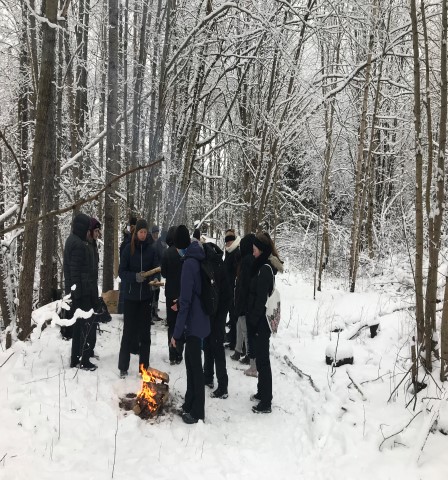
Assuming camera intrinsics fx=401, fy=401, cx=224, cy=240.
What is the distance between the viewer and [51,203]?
7.13 m

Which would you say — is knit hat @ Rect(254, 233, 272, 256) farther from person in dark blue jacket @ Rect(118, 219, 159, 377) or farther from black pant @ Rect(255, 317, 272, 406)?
person in dark blue jacket @ Rect(118, 219, 159, 377)

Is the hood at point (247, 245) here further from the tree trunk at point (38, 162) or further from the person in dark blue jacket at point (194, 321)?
the tree trunk at point (38, 162)

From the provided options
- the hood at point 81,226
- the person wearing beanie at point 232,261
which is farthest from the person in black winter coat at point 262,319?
the hood at point 81,226

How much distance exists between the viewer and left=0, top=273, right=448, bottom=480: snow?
3.69 m

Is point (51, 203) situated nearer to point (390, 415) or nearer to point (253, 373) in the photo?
point (253, 373)

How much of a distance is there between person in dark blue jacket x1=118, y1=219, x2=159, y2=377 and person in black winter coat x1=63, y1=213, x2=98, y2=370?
1.43 feet

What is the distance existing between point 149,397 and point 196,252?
178cm

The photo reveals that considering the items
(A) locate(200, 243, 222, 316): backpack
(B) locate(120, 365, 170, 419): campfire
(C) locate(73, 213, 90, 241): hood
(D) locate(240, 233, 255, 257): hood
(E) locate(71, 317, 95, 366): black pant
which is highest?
(C) locate(73, 213, 90, 241): hood

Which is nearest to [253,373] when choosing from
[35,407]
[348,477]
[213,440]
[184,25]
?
Answer: [213,440]

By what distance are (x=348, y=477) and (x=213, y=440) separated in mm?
1399

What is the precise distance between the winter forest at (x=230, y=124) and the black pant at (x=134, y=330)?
123 centimetres

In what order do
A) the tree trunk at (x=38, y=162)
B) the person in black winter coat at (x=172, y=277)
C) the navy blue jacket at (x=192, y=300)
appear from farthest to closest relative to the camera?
the person in black winter coat at (x=172, y=277)
the navy blue jacket at (x=192, y=300)
the tree trunk at (x=38, y=162)

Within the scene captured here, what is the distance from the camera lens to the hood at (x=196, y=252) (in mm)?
4531

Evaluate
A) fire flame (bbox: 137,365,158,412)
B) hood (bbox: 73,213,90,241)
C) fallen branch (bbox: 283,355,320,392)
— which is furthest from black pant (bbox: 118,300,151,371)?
fallen branch (bbox: 283,355,320,392)
